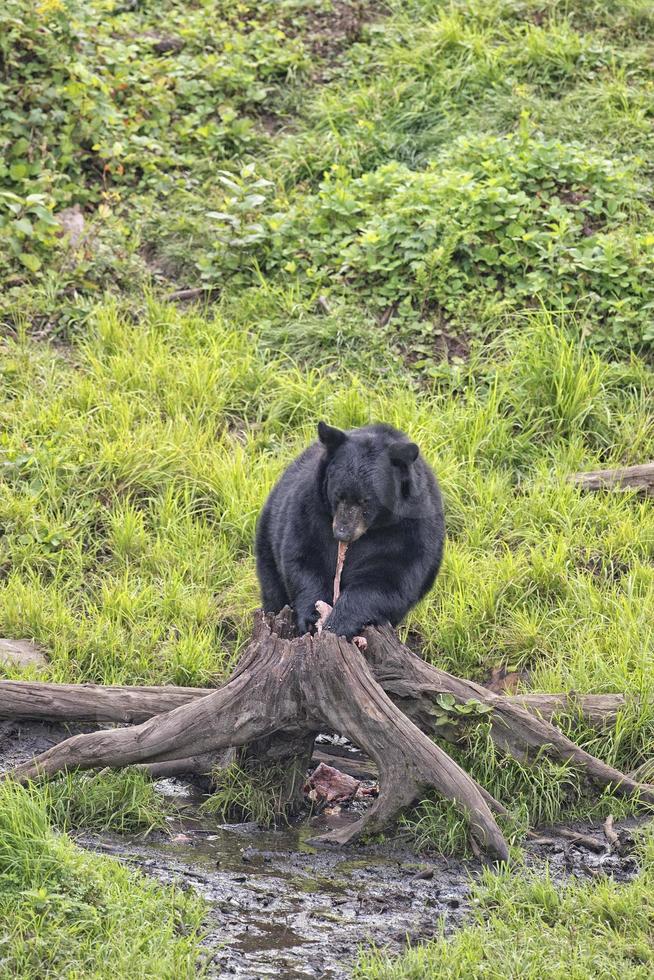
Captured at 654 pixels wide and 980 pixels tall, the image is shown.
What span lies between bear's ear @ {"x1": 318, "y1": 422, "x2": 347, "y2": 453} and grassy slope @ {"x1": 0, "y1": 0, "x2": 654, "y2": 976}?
139 cm

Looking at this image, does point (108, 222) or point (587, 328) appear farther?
point (108, 222)

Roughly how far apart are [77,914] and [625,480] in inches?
172

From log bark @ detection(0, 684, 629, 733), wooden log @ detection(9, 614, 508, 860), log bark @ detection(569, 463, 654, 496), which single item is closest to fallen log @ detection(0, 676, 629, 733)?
log bark @ detection(0, 684, 629, 733)

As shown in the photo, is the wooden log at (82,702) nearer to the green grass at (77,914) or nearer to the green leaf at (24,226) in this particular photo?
the green grass at (77,914)

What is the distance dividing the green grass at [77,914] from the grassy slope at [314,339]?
11cm

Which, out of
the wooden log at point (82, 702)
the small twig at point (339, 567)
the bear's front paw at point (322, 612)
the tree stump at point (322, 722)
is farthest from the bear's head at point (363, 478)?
the wooden log at point (82, 702)

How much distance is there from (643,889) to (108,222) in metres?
6.34

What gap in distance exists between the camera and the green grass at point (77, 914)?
3979 millimetres

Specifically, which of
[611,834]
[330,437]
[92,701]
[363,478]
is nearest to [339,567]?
[363,478]

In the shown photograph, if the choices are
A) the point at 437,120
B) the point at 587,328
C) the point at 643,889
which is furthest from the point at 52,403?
the point at 643,889

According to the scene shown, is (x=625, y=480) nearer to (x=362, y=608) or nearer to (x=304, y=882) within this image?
(x=362, y=608)

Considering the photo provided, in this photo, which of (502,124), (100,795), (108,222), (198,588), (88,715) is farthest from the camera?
(502,124)

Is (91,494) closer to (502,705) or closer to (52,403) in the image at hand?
(52,403)

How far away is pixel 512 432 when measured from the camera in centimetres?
800
